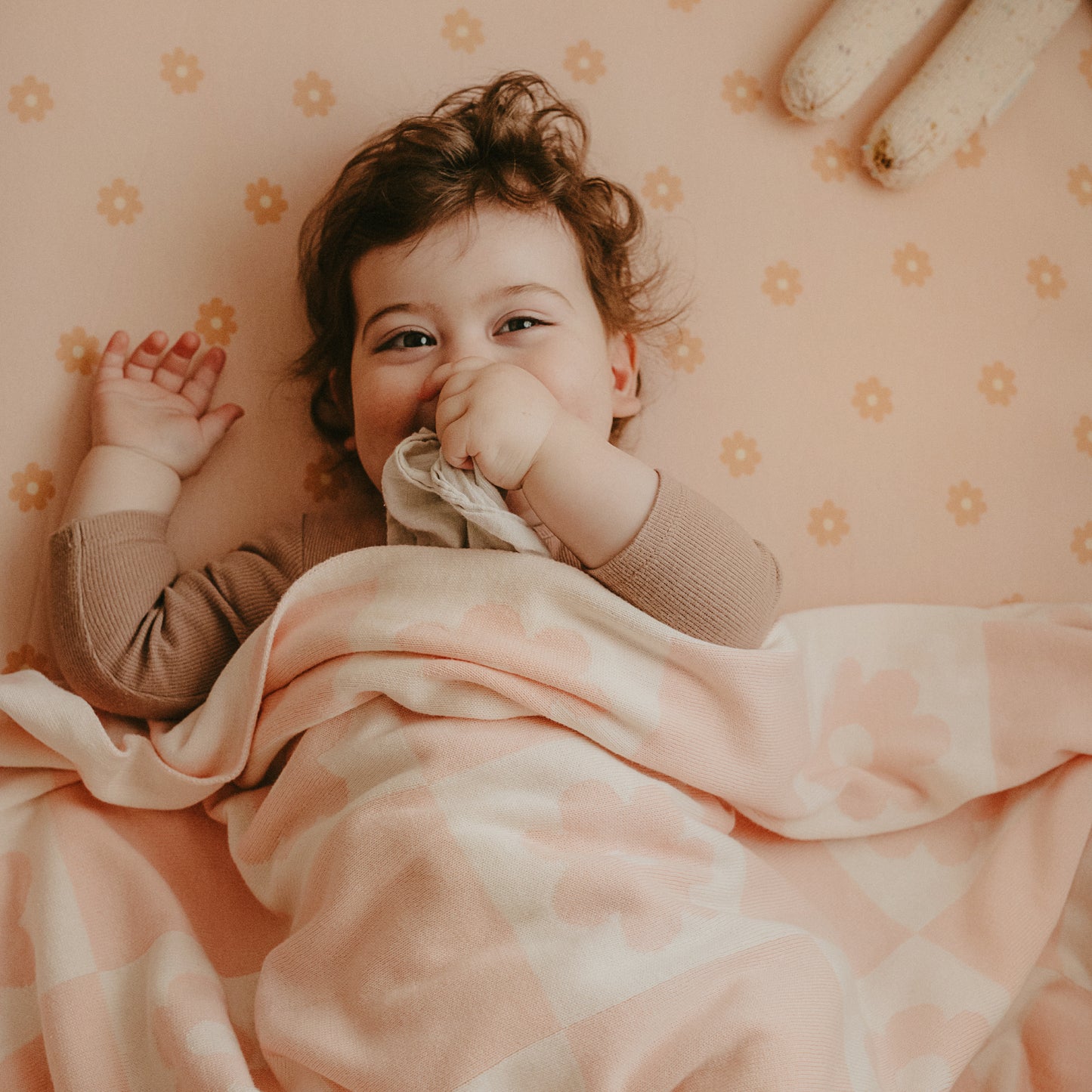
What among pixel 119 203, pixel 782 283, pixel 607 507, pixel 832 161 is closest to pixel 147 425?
Answer: pixel 119 203

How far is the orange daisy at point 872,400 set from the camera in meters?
1.17

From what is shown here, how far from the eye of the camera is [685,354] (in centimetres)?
117

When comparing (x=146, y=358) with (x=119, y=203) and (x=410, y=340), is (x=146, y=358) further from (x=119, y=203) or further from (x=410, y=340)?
(x=410, y=340)

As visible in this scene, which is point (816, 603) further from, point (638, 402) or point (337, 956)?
point (337, 956)

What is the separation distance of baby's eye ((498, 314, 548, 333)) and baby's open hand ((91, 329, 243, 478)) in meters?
0.34

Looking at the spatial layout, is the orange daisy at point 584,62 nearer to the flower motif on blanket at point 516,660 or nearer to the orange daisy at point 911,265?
the orange daisy at point 911,265

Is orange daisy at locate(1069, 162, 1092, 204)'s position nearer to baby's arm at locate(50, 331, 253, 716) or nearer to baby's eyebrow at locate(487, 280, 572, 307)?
baby's eyebrow at locate(487, 280, 572, 307)

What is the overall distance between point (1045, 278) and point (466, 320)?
75 cm

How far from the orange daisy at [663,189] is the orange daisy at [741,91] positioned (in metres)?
0.12

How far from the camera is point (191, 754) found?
92cm

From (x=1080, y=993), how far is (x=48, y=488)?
45.3 inches

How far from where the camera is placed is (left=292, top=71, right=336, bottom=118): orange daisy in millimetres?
1135

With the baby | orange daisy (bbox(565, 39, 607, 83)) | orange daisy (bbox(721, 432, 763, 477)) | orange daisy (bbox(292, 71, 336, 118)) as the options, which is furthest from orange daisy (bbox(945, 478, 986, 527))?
orange daisy (bbox(292, 71, 336, 118))

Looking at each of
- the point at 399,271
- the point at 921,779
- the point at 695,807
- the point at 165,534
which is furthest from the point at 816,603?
the point at 165,534
